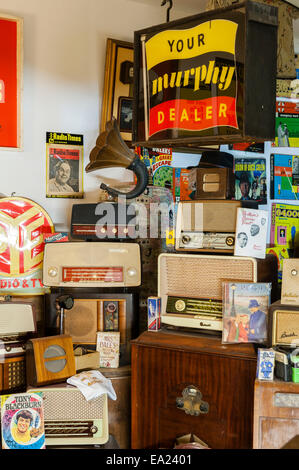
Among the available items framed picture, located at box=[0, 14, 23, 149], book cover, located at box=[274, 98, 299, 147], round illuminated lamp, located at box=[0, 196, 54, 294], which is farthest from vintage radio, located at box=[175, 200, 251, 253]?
book cover, located at box=[274, 98, 299, 147]

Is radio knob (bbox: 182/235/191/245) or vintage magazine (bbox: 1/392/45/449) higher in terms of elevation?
radio knob (bbox: 182/235/191/245)

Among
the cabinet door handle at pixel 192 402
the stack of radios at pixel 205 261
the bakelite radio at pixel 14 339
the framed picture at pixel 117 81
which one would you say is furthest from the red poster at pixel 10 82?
the cabinet door handle at pixel 192 402

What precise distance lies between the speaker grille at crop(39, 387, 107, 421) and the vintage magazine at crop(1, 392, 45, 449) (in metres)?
0.12

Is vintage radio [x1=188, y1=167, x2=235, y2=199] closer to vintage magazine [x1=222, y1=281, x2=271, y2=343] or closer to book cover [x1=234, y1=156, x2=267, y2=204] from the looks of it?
vintage magazine [x1=222, y1=281, x2=271, y2=343]

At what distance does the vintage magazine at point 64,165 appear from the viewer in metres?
2.99

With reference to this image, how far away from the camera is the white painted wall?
292cm

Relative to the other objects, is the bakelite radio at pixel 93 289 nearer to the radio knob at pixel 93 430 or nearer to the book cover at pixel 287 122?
the radio knob at pixel 93 430

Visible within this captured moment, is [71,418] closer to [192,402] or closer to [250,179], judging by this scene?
[192,402]

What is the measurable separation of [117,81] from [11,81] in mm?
673

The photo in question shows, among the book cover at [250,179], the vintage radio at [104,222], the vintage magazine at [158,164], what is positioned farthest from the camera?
the book cover at [250,179]

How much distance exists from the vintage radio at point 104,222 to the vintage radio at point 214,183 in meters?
0.42

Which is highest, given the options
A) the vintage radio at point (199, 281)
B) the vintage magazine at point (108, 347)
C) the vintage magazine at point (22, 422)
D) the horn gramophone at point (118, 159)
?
the horn gramophone at point (118, 159)
